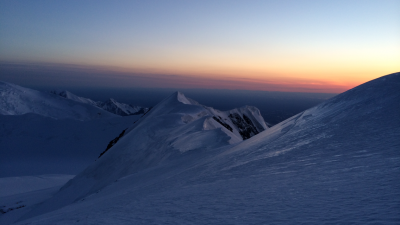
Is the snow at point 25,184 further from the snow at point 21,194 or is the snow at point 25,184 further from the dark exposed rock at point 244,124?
the dark exposed rock at point 244,124

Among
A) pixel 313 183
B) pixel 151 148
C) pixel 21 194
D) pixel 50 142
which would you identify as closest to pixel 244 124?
pixel 50 142

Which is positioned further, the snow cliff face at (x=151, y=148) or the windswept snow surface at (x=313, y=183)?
the snow cliff face at (x=151, y=148)

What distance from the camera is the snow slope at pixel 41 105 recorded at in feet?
287

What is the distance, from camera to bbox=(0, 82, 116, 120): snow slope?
87.5m

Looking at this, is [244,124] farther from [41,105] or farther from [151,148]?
[41,105]

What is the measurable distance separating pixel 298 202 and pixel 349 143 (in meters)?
3.40

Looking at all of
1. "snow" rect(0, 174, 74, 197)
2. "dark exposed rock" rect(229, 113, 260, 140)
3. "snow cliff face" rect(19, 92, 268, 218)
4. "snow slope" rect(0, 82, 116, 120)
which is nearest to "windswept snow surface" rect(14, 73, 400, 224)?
"snow cliff face" rect(19, 92, 268, 218)

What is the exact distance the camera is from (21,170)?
40125 mm

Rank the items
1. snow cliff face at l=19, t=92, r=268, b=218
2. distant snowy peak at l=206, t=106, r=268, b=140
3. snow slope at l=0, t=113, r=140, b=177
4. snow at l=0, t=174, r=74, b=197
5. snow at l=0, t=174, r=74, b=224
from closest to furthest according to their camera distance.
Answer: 1. snow cliff face at l=19, t=92, r=268, b=218
2. snow at l=0, t=174, r=74, b=224
3. snow at l=0, t=174, r=74, b=197
4. snow slope at l=0, t=113, r=140, b=177
5. distant snowy peak at l=206, t=106, r=268, b=140

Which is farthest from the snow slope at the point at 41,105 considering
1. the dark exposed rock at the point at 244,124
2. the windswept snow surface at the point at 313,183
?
the windswept snow surface at the point at 313,183

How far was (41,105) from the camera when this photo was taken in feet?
322

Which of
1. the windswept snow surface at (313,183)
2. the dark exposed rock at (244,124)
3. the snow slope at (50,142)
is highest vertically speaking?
the windswept snow surface at (313,183)

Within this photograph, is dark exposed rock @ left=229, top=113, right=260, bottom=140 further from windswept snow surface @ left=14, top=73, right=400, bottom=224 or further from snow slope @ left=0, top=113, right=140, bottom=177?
windswept snow surface @ left=14, top=73, right=400, bottom=224

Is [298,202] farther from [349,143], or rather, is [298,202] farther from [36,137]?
[36,137]
